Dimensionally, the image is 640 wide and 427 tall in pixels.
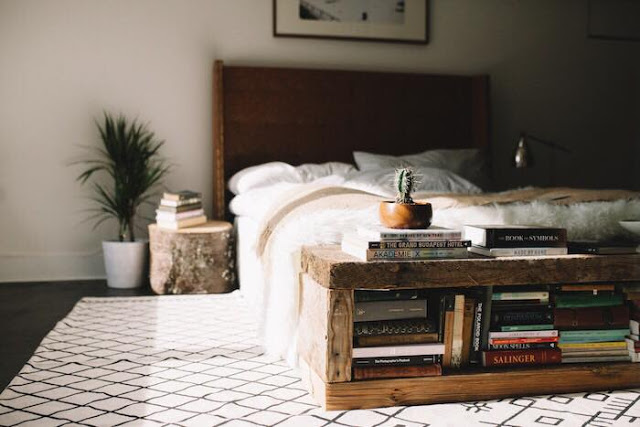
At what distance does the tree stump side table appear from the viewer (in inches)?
150

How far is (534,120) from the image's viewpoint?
524 centimetres

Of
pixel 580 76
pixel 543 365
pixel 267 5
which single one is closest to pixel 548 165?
pixel 580 76

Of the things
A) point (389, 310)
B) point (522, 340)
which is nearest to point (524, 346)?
point (522, 340)

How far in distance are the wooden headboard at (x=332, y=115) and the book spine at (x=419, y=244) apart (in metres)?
2.59

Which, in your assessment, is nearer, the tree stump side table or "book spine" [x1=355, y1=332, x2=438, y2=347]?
"book spine" [x1=355, y1=332, x2=438, y2=347]

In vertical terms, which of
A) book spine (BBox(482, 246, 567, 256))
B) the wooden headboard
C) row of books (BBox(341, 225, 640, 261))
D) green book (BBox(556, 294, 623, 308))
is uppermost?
the wooden headboard

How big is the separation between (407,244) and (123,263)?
262 cm

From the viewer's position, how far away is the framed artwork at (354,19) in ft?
15.2

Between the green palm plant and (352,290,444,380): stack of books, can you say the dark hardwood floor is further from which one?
(352,290,444,380): stack of books

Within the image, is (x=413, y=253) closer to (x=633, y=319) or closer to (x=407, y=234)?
(x=407, y=234)

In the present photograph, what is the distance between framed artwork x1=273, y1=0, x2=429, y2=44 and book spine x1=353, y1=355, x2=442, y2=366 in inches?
125

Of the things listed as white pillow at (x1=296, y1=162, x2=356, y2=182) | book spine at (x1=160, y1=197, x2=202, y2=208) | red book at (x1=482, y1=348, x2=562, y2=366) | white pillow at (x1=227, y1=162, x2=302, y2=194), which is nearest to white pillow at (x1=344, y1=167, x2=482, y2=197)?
white pillow at (x1=296, y1=162, x2=356, y2=182)

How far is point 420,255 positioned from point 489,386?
0.47 m

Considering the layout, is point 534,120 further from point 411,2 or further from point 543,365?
point 543,365
